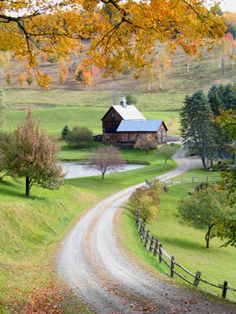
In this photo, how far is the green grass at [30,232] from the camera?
60.8 feet

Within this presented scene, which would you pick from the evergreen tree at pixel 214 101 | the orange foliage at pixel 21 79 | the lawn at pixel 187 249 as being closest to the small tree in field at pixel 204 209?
the lawn at pixel 187 249

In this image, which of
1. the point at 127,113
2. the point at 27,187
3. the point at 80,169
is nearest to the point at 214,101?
the point at 80,169

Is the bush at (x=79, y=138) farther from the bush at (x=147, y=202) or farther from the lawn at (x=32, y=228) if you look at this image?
the bush at (x=147, y=202)

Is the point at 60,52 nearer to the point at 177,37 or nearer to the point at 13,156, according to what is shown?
the point at 177,37

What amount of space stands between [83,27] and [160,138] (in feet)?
271

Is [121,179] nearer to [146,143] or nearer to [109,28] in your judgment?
[146,143]

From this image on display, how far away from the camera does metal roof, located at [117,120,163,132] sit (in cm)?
9274

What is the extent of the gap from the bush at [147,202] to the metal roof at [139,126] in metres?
44.6

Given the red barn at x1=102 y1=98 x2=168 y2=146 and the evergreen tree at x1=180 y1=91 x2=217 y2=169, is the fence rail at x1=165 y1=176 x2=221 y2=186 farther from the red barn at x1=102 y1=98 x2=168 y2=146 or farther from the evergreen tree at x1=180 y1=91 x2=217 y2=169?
the red barn at x1=102 y1=98 x2=168 y2=146

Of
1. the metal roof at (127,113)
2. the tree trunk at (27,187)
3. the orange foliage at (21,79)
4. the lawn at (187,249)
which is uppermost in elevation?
the orange foliage at (21,79)

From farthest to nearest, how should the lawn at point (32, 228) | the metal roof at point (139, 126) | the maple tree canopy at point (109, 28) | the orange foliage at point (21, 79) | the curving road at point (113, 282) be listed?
the orange foliage at point (21, 79) < the metal roof at point (139, 126) < the lawn at point (32, 228) < the curving road at point (113, 282) < the maple tree canopy at point (109, 28)

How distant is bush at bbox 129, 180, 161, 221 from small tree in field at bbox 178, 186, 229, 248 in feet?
11.8

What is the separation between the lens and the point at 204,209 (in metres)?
37.4

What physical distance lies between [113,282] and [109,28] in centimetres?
1092
